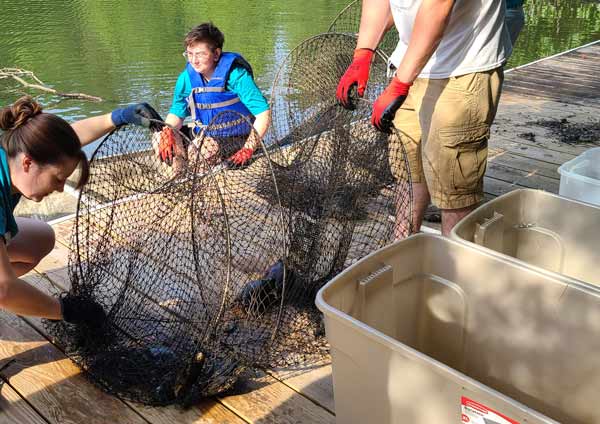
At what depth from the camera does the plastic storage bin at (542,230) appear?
1910 mm

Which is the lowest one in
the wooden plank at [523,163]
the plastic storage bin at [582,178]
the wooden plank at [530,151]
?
the wooden plank at [523,163]

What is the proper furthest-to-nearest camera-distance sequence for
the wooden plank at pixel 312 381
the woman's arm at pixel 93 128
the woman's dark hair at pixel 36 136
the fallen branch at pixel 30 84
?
the fallen branch at pixel 30 84
the woman's arm at pixel 93 128
the wooden plank at pixel 312 381
the woman's dark hair at pixel 36 136

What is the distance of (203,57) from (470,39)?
5.20 ft

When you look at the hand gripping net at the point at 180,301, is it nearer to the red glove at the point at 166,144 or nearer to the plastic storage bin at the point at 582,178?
the red glove at the point at 166,144

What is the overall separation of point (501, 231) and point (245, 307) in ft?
2.95

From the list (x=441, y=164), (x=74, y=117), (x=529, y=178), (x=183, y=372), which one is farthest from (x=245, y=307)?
(x=74, y=117)

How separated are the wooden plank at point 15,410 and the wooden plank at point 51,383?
2 cm

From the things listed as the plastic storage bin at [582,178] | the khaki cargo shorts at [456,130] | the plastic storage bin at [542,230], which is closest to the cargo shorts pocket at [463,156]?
the khaki cargo shorts at [456,130]

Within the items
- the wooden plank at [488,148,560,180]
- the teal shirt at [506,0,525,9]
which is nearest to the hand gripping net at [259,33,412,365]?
the teal shirt at [506,0,525,9]

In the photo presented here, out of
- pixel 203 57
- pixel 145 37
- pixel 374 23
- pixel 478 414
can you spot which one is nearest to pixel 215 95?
pixel 203 57

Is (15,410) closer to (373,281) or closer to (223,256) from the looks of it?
(223,256)

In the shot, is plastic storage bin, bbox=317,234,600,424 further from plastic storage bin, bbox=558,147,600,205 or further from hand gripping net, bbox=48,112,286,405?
plastic storage bin, bbox=558,147,600,205

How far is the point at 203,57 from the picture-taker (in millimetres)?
3303

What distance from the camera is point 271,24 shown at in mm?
A: 11570
